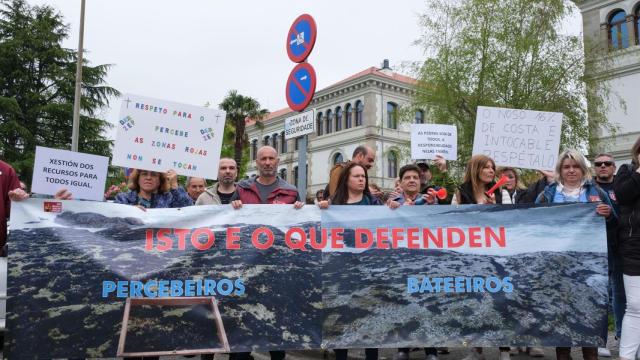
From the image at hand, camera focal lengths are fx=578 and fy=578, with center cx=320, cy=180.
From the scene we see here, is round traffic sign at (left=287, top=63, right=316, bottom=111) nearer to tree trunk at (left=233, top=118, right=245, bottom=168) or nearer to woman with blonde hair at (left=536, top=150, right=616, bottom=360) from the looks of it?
woman with blonde hair at (left=536, top=150, right=616, bottom=360)

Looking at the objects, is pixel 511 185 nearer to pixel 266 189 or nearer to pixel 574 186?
pixel 574 186

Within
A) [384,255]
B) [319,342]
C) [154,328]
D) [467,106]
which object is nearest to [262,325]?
[319,342]

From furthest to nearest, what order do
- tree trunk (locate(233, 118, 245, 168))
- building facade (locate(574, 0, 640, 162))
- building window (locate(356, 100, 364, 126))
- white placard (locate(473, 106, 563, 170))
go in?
building window (locate(356, 100, 364, 126)) < tree trunk (locate(233, 118, 245, 168)) < building facade (locate(574, 0, 640, 162)) < white placard (locate(473, 106, 563, 170))

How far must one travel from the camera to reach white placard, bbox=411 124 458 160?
7824mm

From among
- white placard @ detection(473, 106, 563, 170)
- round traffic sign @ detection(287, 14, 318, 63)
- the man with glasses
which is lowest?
the man with glasses

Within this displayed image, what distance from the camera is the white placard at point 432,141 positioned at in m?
7.82

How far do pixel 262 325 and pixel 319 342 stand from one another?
0.49 m

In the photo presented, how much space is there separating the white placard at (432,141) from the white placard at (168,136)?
3.27 metres

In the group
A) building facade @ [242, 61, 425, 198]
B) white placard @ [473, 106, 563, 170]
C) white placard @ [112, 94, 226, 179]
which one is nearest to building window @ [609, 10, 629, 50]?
building facade @ [242, 61, 425, 198]

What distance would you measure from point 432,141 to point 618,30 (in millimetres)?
24582

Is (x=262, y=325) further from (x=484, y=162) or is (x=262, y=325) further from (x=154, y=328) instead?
(x=484, y=162)

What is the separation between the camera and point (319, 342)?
4.76 metres

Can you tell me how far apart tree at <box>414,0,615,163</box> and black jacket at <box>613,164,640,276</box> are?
49.2 ft

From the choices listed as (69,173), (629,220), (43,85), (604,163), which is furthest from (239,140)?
(629,220)
